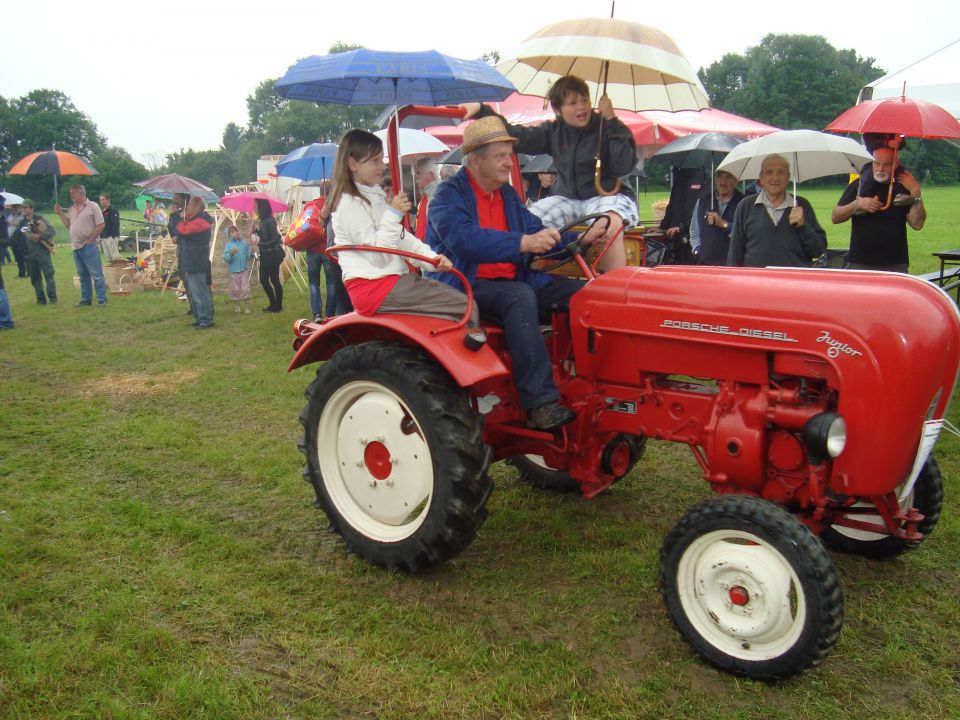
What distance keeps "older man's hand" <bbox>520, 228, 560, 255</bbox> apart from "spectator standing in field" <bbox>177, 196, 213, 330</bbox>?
789cm

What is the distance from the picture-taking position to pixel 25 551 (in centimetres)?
364

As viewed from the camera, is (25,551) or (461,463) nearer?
(461,463)

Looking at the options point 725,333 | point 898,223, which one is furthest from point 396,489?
point 898,223

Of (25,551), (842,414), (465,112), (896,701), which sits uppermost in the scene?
(465,112)

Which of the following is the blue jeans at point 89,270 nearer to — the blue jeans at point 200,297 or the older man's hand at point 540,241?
the blue jeans at point 200,297

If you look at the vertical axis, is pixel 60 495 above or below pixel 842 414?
below

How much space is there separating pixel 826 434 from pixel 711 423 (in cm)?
46

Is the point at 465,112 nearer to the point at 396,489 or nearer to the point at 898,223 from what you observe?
the point at 396,489

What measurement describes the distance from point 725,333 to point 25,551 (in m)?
3.30

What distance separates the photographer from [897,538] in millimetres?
3396

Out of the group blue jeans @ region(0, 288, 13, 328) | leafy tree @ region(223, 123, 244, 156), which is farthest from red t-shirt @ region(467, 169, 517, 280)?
leafy tree @ region(223, 123, 244, 156)

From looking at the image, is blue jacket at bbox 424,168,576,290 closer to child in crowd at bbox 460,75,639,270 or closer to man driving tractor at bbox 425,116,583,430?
man driving tractor at bbox 425,116,583,430

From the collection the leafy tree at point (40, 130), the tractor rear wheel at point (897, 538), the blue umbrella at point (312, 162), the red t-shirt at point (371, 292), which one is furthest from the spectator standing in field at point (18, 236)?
the leafy tree at point (40, 130)

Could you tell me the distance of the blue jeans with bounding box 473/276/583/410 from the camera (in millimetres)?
3246
